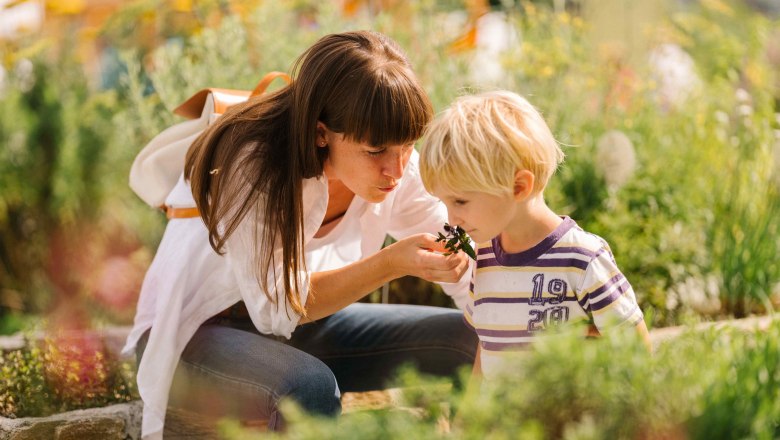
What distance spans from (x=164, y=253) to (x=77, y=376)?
636 mm

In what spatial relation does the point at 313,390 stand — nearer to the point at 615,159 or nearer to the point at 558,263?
the point at 558,263

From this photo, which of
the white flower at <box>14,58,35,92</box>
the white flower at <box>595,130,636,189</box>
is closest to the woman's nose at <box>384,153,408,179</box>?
the white flower at <box>595,130,636,189</box>

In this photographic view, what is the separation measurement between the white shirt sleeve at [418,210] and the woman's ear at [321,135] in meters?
0.35

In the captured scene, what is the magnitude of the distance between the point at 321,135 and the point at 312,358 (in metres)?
0.56

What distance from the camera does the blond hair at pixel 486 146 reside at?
1.90 m

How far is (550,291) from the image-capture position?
1.99 m

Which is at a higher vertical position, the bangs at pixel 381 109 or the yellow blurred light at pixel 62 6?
the bangs at pixel 381 109

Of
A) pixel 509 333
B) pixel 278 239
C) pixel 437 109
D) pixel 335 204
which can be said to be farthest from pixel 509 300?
pixel 437 109

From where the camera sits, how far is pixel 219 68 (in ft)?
12.7

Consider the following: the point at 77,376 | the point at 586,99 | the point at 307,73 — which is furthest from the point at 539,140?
the point at 586,99

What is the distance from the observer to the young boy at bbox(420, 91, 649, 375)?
1910mm

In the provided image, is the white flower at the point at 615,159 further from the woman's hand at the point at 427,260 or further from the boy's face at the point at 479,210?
the boy's face at the point at 479,210

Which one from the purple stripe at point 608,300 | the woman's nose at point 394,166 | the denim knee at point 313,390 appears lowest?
the denim knee at point 313,390

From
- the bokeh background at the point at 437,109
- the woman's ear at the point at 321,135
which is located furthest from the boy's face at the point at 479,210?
the bokeh background at the point at 437,109
